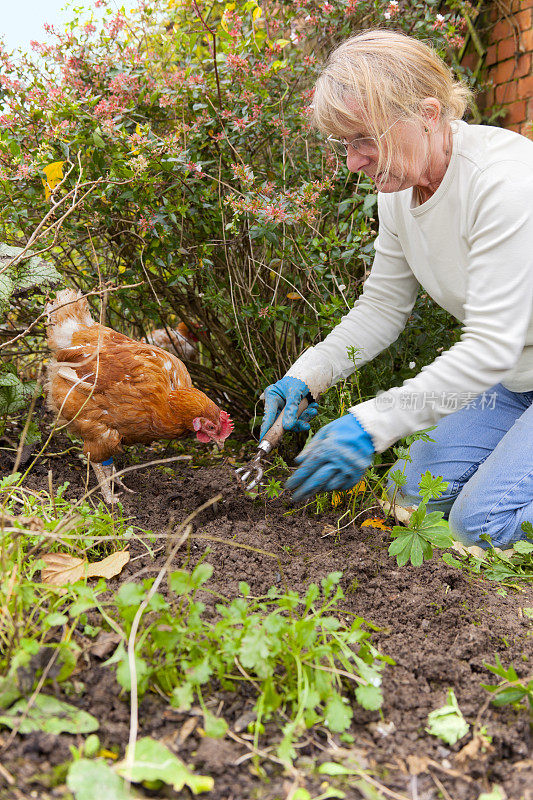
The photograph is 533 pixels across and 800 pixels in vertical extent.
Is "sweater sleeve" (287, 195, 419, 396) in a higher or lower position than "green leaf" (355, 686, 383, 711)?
higher

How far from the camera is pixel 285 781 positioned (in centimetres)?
117

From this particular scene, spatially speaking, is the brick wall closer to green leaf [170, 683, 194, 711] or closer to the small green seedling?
the small green seedling

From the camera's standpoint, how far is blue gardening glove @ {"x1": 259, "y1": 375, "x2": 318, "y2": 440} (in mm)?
2506

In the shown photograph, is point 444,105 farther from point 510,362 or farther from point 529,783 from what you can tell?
point 529,783

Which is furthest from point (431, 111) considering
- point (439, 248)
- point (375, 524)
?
point (375, 524)

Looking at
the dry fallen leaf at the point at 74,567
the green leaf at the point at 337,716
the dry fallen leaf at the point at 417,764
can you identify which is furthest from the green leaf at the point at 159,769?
the dry fallen leaf at the point at 74,567

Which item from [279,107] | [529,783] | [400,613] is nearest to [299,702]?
[529,783]

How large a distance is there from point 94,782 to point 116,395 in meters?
1.82

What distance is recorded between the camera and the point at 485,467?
2.63m

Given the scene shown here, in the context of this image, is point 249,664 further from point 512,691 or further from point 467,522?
point 467,522

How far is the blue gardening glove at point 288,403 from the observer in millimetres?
2506

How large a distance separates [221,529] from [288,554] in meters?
0.28

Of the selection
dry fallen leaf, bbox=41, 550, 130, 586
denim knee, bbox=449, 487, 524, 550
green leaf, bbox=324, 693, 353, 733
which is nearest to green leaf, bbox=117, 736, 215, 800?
green leaf, bbox=324, 693, 353, 733

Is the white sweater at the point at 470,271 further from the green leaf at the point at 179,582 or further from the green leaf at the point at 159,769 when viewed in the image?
the green leaf at the point at 159,769
